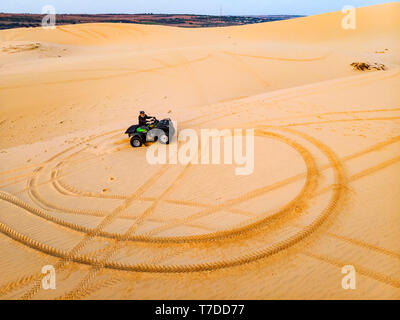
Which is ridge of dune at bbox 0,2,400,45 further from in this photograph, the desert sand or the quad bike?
the quad bike

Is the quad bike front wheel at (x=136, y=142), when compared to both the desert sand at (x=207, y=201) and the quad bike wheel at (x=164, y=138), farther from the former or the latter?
the quad bike wheel at (x=164, y=138)

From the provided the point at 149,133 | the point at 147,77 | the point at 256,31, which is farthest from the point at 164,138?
the point at 256,31

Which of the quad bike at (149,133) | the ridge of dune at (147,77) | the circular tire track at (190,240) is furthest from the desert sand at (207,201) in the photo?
the quad bike at (149,133)

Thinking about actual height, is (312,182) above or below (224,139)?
below

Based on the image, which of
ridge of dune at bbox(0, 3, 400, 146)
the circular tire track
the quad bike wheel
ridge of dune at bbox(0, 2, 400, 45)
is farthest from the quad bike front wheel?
ridge of dune at bbox(0, 2, 400, 45)
